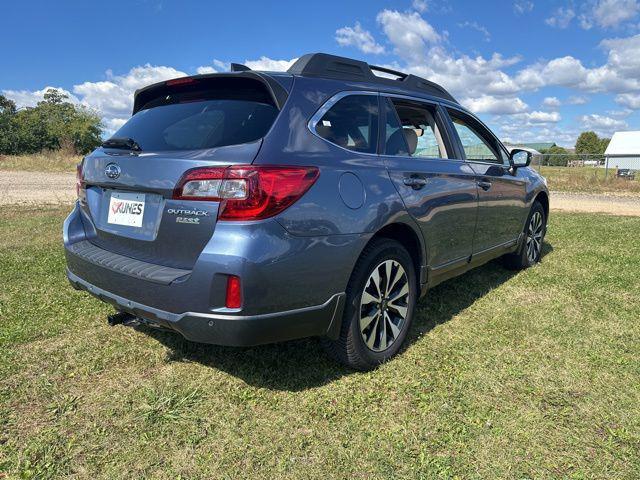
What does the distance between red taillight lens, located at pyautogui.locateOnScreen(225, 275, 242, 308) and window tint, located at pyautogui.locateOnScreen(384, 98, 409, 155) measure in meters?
1.38

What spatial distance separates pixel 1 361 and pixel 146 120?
1792 millimetres

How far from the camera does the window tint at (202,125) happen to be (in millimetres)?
2438

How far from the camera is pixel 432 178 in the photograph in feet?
11.0

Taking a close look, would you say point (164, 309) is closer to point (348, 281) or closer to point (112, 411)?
point (112, 411)

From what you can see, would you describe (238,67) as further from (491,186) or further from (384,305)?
(491,186)

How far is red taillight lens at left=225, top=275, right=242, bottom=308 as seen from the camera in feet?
7.27

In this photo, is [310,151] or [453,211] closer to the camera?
[310,151]

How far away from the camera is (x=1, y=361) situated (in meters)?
3.04

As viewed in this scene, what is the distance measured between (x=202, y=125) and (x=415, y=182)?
4.63 feet

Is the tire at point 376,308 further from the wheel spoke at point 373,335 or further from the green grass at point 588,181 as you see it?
the green grass at point 588,181

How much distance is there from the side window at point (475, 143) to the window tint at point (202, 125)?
215cm

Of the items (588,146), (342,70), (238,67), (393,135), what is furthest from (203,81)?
(588,146)

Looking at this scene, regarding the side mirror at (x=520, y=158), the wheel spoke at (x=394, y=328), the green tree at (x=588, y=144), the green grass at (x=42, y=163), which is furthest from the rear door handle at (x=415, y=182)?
the green tree at (x=588, y=144)

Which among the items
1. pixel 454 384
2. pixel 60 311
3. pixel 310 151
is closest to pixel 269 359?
pixel 454 384
